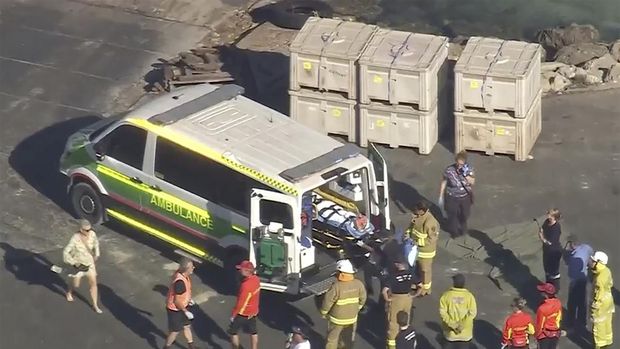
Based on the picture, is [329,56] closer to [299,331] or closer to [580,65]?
[580,65]

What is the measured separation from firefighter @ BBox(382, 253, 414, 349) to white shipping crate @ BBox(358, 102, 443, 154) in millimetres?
5237

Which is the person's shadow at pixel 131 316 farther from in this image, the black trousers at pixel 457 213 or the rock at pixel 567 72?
the rock at pixel 567 72

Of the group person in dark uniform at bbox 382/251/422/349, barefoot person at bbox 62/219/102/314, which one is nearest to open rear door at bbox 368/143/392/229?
person in dark uniform at bbox 382/251/422/349

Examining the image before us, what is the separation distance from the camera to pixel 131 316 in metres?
20.0

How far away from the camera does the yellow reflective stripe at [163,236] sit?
807 inches

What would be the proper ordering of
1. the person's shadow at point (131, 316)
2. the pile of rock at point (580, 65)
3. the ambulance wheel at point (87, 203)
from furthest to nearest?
the pile of rock at point (580, 65) → the ambulance wheel at point (87, 203) → the person's shadow at point (131, 316)

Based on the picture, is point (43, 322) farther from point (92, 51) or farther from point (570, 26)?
point (570, 26)

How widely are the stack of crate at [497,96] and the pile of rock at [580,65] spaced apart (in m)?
1.87

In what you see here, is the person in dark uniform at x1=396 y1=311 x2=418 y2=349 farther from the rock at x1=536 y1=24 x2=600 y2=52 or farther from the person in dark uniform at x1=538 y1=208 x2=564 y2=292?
the rock at x1=536 y1=24 x2=600 y2=52

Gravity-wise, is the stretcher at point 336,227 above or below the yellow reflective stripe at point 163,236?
above

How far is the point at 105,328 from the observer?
1973cm

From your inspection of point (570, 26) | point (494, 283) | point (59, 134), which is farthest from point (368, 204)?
point (570, 26)

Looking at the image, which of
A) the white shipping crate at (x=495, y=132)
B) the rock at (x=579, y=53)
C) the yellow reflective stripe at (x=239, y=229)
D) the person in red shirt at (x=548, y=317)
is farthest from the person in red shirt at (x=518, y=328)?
the rock at (x=579, y=53)

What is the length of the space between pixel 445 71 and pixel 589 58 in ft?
11.3
